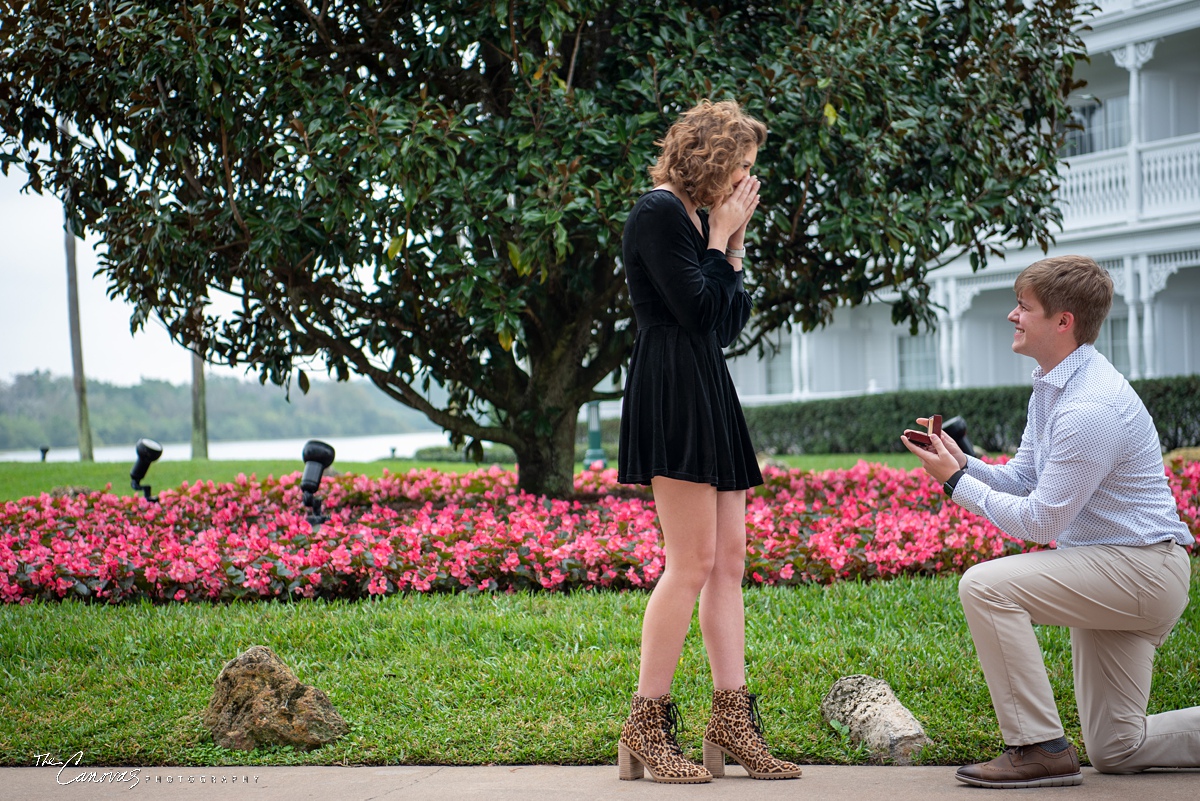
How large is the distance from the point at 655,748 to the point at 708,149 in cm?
174

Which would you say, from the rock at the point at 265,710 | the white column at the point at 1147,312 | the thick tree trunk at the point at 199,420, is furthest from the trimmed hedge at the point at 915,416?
the rock at the point at 265,710

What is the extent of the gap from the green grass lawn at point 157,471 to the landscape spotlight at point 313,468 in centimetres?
497

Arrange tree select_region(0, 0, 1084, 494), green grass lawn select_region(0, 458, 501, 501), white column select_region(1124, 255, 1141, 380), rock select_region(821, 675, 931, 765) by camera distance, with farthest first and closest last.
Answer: white column select_region(1124, 255, 1141, 380), green grass lawn select_region(0, 458, 501, 501), tree select_region(0, 0, 1084, 494), rock select_region(821, 675, 931, 765)

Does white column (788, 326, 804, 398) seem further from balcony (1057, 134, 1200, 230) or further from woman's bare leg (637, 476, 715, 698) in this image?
woman's bare leg (637, 476, 715, 698)

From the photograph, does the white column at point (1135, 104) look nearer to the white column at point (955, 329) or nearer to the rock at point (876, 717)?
the white column at point (955, 329)

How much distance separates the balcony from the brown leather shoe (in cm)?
1388

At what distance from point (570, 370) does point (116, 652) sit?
4.09 meters

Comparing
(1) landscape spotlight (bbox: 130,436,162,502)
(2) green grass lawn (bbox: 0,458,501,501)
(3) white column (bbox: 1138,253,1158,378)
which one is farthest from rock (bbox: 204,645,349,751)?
(3) white column (bbox: 1138,253,1158,378)

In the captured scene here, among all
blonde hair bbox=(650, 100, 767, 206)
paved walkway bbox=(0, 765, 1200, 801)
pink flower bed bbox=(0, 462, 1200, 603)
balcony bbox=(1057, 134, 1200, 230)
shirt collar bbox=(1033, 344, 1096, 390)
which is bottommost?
paved walkway bbox=(0, 765, 1200, 801)

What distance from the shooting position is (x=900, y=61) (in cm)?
680

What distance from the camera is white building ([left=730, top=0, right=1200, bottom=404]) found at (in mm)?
15516

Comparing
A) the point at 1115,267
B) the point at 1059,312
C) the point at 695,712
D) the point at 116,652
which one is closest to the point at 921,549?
the point at 695,712

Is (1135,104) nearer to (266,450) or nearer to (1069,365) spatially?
(1069,365)

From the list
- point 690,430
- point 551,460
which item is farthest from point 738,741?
point 551,460
